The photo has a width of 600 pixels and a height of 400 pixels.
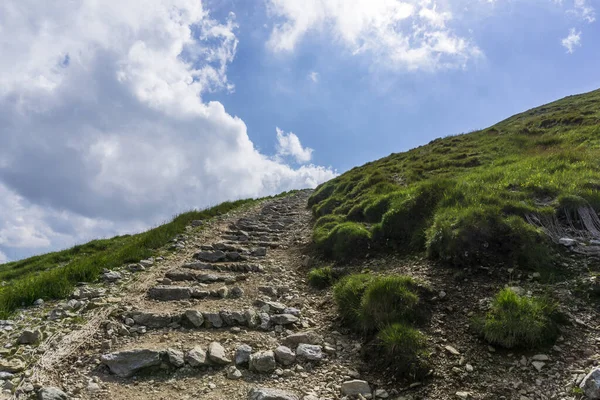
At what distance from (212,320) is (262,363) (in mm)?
1822

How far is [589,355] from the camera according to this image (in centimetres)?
523

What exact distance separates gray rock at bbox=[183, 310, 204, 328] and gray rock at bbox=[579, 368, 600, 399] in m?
6.20

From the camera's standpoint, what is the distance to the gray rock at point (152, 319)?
721 centimetres

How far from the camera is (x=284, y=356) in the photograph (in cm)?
617

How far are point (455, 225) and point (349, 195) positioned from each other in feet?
31.5

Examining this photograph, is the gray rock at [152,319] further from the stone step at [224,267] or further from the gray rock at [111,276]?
the stone step at [224,267]

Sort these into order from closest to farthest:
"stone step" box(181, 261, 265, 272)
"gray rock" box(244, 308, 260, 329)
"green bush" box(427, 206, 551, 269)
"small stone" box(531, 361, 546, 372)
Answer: "small stone" box(531, 361, 546, 372), "gray rock" box(244, 308, 260, 329), "green bush" box(427, 206, 551, 269), "stone step" box(181, 261, 265, 272)

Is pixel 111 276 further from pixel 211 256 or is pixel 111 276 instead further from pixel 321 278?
pixel 321 278

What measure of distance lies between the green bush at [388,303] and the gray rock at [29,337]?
5775 millimetres

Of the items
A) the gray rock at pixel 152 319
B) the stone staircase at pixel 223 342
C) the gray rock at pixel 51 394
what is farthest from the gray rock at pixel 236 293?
the gray rock at pixel 51 394

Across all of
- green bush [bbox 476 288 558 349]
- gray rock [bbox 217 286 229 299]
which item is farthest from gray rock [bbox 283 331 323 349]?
green bush [bbox 476 288 558 349]

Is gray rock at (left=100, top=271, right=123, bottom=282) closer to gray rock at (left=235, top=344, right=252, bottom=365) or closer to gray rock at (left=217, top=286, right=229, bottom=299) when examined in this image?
gray rock at (left=217, top=286, right=229, bottom=299)

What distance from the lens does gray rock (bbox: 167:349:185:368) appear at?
19.3ft

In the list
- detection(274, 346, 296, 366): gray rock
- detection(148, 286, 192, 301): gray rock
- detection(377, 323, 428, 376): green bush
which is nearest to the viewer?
detection(377, 323, 428, 376): green bush
